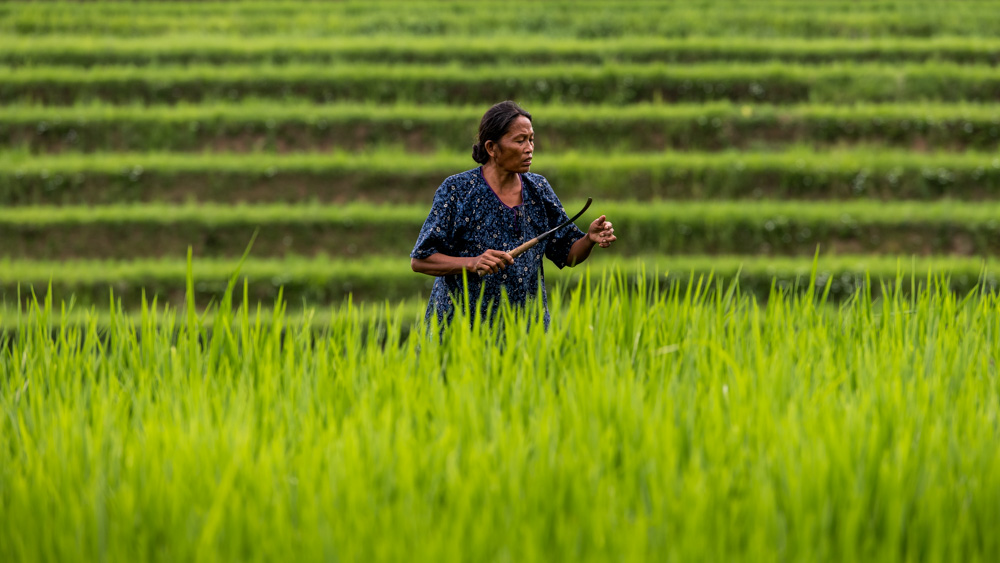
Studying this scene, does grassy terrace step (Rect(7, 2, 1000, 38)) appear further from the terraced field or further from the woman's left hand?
the woman's left hand

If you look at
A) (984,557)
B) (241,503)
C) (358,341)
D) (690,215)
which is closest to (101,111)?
(690,215)

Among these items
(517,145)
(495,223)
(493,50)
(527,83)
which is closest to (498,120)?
(517,145)

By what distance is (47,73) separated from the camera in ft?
38.1

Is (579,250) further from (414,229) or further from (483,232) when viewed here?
(414,229)

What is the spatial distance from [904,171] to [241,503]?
900 centimetres

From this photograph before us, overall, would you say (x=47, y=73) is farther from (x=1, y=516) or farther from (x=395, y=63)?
(x=1, y=516)

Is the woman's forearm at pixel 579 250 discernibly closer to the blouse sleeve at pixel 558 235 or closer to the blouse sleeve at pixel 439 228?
the blouse sleeve at pixel 558 235

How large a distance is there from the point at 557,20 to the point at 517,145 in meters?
11.5

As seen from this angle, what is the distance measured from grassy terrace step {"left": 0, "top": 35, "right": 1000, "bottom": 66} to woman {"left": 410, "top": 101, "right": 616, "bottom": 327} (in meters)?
9.25

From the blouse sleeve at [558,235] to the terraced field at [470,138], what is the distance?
4.61 metres

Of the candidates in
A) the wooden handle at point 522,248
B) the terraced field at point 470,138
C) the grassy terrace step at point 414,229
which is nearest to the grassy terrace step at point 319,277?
the terraced field at point 470,138

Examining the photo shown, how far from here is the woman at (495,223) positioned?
2.86 m

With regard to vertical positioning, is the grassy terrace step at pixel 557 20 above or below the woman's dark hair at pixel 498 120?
above

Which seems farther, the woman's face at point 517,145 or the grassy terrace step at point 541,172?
the grassy terrace step at point 541,172
